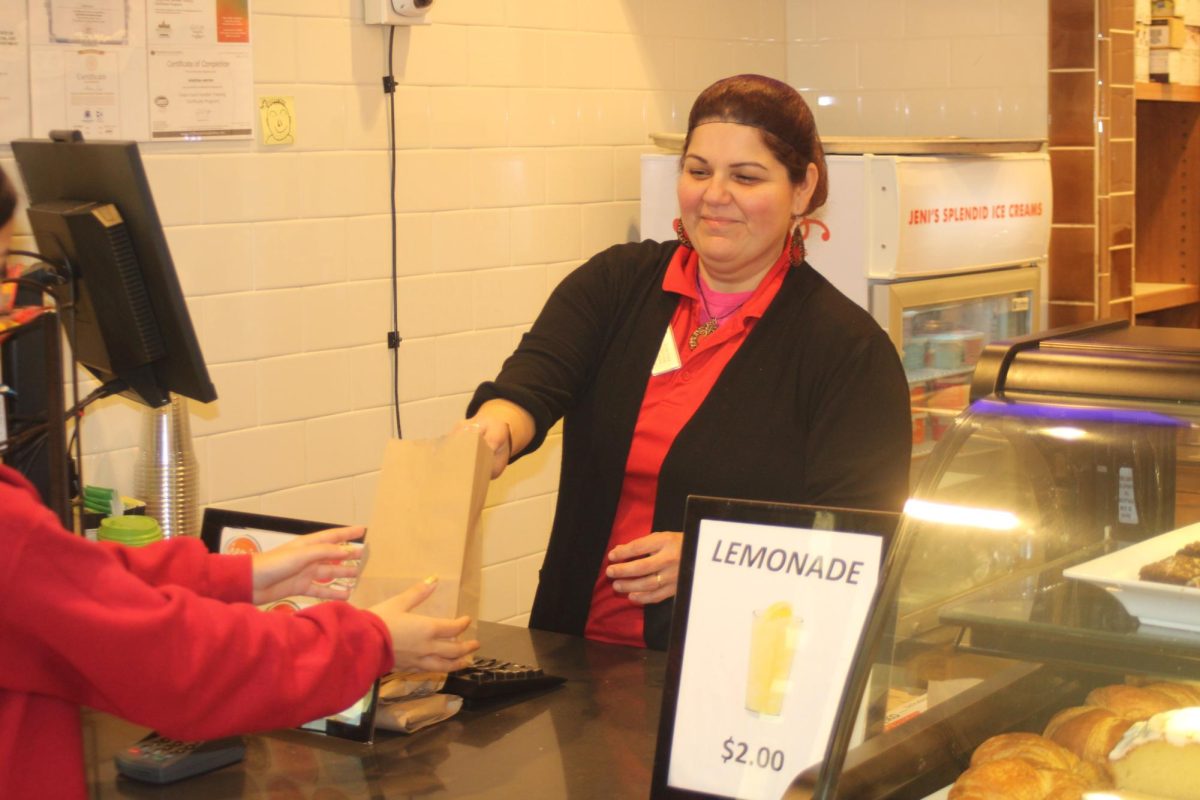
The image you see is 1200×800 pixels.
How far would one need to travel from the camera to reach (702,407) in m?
2.25

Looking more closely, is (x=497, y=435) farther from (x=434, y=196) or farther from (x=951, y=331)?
(x=951, y=331)

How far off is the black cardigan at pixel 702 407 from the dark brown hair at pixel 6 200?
999 mm

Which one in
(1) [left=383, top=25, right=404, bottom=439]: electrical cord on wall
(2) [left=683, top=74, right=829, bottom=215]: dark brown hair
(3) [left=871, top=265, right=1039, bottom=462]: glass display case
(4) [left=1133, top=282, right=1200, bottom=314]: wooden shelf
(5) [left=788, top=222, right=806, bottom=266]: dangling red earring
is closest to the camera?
(2) [left=683, top=74, right=829, bottom=215]: dark brown hair

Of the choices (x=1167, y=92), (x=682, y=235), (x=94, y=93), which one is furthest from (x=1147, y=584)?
(x=1167, y=92)

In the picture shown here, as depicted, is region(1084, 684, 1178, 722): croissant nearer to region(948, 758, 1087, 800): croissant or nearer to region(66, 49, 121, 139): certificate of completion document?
region(948, 758, 1087, 800): croissant

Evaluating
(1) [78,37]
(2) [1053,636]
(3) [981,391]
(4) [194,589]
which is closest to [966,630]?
(2) [1053,636]

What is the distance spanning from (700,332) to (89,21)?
155 centimetres

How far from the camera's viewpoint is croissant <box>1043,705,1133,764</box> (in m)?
1.39

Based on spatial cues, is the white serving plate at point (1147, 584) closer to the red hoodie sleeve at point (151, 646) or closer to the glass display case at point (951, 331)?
the red hoodie sleeve at point (151, 646)

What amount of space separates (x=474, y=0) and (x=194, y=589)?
7.94 ft

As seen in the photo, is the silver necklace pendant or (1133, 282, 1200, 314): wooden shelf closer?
the silver necklace pendant

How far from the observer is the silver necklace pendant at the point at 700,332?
7.73 ft

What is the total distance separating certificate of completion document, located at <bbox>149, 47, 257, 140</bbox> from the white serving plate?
2327mm

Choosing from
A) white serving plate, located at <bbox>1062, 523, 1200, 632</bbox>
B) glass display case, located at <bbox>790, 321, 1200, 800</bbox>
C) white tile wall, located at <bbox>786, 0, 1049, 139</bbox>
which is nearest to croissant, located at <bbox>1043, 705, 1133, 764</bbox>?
glass display case, located at <bbox>790, 321, 1200, 800</bbox>
